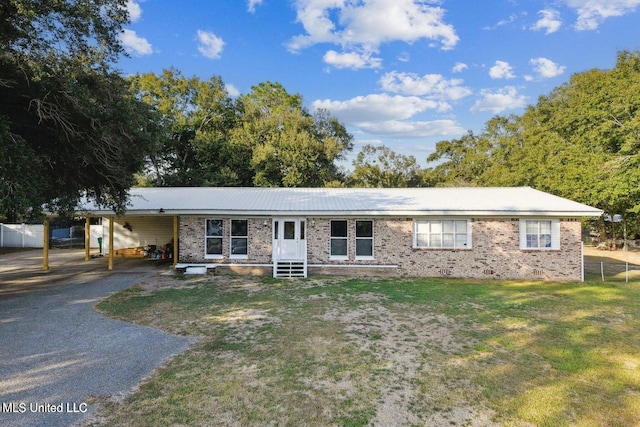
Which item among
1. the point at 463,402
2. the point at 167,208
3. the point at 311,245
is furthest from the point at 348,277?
the point at 463,402

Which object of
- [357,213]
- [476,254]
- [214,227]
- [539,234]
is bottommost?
[476,254]

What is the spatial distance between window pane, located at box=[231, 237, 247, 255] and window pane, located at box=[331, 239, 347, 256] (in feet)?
12.3

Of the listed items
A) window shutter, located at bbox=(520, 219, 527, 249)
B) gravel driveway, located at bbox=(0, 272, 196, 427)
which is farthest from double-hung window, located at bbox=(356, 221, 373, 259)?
gravel driveway, located at bbox=(0, 272, 196, 427)

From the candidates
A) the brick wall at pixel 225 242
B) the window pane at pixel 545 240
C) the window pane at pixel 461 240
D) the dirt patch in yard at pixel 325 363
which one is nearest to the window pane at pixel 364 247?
the window pane at pixel 461 240

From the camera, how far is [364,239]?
1438 cm

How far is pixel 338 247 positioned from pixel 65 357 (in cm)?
1009

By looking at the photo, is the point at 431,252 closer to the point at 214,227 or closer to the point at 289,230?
the point at 289,230

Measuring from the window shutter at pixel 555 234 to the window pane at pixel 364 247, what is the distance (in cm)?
740

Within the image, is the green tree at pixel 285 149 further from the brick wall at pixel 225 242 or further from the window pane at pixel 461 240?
the window pane at pixel 461 240

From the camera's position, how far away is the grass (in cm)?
425

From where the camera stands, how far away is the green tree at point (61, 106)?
7.63 metres

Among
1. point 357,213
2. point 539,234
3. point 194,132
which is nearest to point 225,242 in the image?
point 357,213

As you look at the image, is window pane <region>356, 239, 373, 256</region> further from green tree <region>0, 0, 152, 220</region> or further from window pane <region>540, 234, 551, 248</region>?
green tree <region>0, 0, 152, 220</region>

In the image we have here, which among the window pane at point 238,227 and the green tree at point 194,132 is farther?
the green tree at point 194,132
